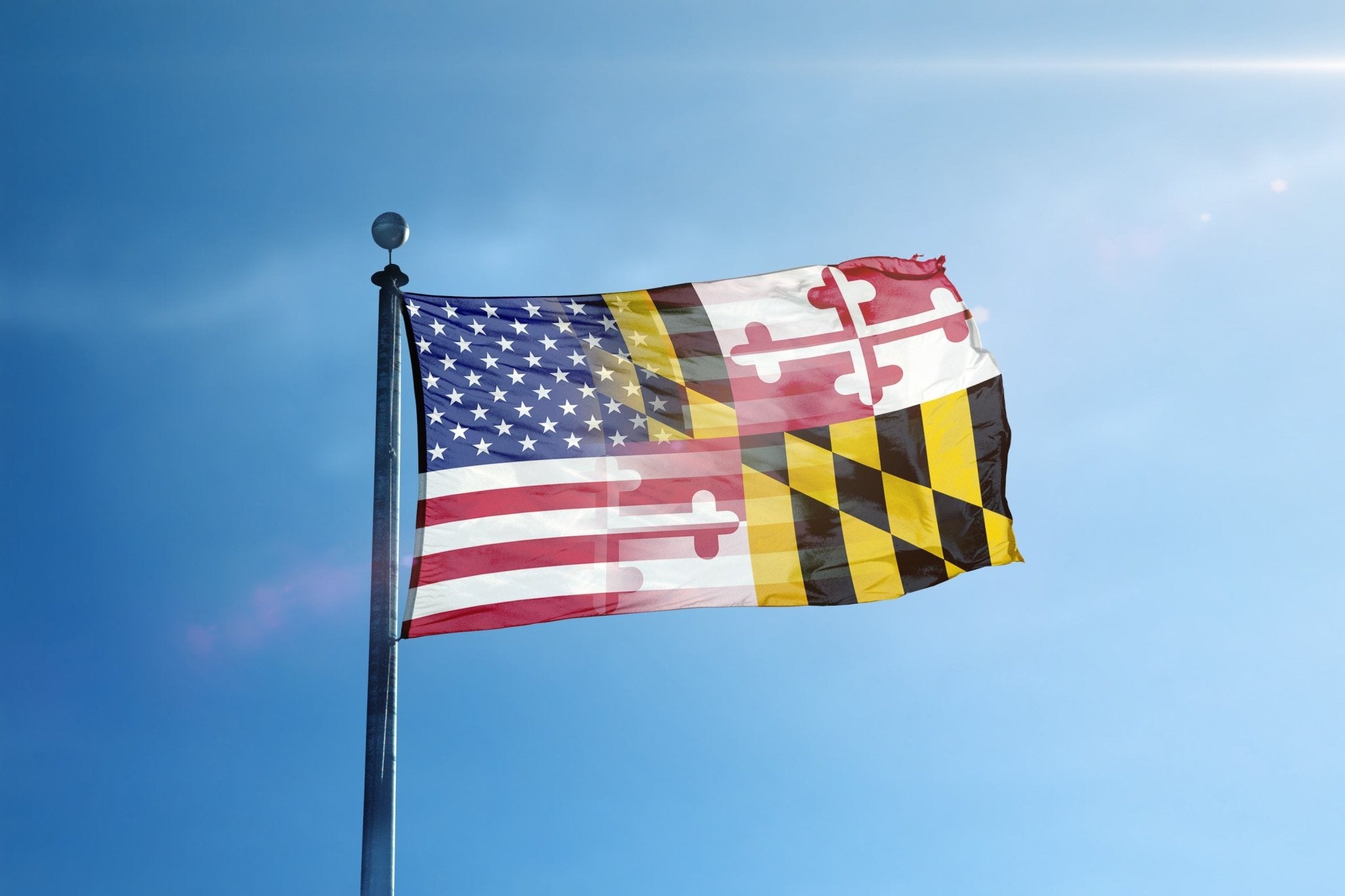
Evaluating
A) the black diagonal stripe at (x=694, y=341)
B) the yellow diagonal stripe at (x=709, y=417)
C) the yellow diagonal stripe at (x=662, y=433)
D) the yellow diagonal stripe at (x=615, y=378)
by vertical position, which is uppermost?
the black diagonal stripe at (x=694, y=341)

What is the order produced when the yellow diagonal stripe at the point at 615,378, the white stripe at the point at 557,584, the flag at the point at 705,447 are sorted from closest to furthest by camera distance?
1. the white stripe at the point at 557,584
2. the flag at the point at 705,447
3. the yellow diagonal stripe at the point at 615,378

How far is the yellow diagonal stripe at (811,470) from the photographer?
46.4 ft

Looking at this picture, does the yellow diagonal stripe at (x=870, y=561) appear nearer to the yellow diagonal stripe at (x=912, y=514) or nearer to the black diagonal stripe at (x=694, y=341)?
the yellow diagonal stripe at (x=912, y=514)

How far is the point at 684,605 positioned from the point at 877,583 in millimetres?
2495

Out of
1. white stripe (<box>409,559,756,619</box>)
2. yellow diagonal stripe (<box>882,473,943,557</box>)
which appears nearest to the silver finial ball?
white stripe (<box>409,559,756,619</box>)

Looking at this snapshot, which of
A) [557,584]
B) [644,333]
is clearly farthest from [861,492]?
[557,584]

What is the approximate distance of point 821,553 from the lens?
1373cm

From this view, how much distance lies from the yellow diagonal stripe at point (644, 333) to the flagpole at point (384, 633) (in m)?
3.25

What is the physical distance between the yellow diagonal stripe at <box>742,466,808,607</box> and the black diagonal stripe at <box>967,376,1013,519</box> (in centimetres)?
260

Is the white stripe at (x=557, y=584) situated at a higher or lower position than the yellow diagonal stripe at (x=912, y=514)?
lower

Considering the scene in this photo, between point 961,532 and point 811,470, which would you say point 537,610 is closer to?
point 811,470

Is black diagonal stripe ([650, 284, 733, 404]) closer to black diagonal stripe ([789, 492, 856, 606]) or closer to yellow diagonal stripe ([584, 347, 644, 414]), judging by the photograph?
yellow diagonal stripe ([584, 347, 644, 414])

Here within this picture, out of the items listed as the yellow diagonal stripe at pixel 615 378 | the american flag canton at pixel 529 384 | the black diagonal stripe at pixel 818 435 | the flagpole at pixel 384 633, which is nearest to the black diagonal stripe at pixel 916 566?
the black diagonal stripe at pixel 818 435

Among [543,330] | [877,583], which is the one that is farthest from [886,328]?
[543,330]
